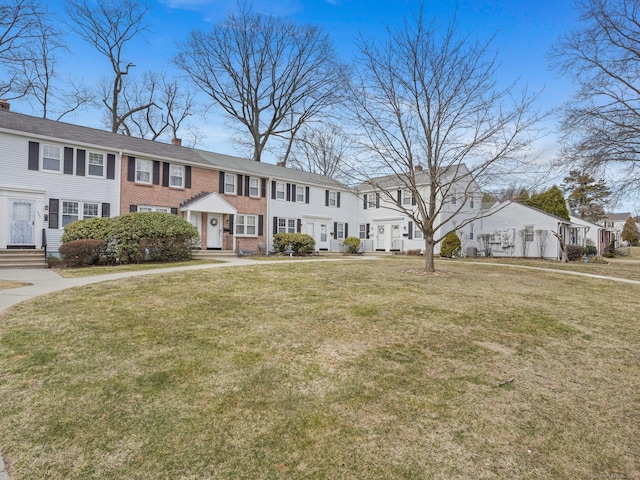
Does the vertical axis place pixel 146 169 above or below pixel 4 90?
below

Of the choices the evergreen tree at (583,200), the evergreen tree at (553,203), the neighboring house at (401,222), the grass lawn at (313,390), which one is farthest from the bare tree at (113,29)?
the evergreen tree at (583,200)

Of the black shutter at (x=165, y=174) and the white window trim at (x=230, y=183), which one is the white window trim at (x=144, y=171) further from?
the white window trim at (x=230, y=183)

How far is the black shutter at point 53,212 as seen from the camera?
1452 centimetres

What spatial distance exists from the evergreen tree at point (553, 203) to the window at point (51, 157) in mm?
31067

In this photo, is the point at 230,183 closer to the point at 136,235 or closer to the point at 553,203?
the point at 136,235

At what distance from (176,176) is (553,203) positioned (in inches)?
1117

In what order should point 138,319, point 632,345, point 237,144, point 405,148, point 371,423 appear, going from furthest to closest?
point 237,144 → point 405,148 → point 138,319 → point 632,345 → point 371,423

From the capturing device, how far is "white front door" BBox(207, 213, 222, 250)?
1908 centimetres

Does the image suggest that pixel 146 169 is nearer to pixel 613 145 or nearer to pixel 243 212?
pixel 243 212

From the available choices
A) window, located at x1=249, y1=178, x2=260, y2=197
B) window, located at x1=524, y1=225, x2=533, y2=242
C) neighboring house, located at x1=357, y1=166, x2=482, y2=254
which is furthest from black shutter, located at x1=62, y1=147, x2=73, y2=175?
window, located at x1=524, y1=225, x2=533, y2=242

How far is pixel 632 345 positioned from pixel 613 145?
11975mm

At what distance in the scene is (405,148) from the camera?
454 inches

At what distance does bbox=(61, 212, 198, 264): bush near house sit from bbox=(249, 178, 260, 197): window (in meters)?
7.65

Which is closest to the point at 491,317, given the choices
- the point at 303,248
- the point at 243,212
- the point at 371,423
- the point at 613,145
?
the point at 371,423
